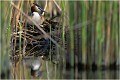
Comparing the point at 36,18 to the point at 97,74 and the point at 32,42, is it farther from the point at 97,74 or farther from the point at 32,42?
the point at 97,74

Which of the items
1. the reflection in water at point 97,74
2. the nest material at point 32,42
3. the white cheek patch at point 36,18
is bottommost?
the reflection in water at point 97,74

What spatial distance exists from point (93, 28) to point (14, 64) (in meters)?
1.75

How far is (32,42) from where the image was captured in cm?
332

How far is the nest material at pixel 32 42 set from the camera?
327 centimetres

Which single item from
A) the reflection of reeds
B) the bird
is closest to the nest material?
the bird

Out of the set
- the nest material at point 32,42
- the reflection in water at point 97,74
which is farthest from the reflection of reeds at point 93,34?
the nest material at point 32,42

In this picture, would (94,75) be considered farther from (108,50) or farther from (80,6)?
(80,6)

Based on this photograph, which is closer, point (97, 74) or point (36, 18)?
point (36, 18)

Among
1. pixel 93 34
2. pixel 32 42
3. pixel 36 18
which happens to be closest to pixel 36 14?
pixel 36 18

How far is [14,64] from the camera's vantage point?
3.39 meters

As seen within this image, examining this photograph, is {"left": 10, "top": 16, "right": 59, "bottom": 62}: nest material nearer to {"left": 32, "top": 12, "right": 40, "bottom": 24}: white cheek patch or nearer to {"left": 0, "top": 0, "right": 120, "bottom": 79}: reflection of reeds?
{"left": 32, "top": 12, "right": 40, "bottom": 24}: white cheek patch

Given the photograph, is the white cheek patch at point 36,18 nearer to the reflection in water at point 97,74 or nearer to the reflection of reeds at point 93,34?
the reflection of reeds at point 93,34

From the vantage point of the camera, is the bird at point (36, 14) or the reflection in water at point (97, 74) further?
the reflection in water at point (97, 74)

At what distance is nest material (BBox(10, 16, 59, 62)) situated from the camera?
3273mm
